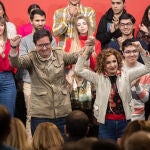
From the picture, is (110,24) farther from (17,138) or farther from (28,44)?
(17,138)

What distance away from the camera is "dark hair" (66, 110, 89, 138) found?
386 centimetres

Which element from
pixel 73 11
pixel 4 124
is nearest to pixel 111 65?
pixel 73 11

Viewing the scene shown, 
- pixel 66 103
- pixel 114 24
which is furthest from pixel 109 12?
pixel 66 103

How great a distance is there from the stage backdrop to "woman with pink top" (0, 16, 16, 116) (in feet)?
5.26

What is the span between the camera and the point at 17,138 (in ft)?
13.1

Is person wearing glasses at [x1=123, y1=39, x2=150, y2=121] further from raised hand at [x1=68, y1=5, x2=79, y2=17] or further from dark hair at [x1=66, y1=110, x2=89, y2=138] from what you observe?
dark hair at [x1=66, y1=110, x2=89, y2=138]

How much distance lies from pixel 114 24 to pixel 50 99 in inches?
71.2

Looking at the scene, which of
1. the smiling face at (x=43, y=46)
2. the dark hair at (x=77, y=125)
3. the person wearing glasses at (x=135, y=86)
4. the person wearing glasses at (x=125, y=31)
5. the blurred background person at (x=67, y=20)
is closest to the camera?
the dark hair at (x=77, y=125)

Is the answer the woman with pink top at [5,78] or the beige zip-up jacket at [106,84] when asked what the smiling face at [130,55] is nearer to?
the beige zip-up jacket at [106,84]

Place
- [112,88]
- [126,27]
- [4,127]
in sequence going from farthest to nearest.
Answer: [126,27] < [112,88] < [4,127]

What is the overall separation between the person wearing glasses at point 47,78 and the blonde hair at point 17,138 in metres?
0.97

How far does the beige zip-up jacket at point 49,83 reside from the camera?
496cm

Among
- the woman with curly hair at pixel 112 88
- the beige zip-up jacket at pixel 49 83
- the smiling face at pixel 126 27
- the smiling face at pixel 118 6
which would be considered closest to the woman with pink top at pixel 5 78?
the beige zip-up jacket at pixel 49 83

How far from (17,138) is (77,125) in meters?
0.48
